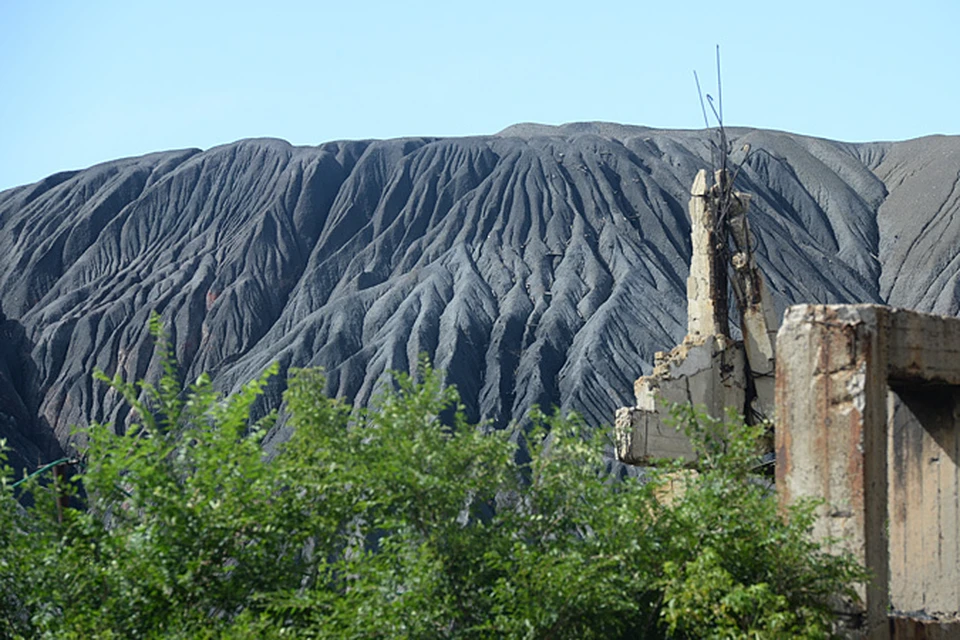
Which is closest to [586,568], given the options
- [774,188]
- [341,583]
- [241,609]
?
[341,583]

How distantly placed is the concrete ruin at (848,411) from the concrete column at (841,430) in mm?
10

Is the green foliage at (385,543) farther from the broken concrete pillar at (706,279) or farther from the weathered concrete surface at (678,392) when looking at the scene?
the broken concrete pillar at (706,279)

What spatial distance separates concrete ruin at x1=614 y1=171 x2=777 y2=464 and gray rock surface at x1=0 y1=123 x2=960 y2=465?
40221 mm

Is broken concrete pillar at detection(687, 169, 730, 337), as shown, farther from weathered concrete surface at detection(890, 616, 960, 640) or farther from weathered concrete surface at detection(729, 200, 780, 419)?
weathered concrete surface at detection(890, 616, 960, 640)

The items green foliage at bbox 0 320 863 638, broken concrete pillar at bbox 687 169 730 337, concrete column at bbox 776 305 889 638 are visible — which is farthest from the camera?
broken concrete pillar at bbox 687 169 730 337

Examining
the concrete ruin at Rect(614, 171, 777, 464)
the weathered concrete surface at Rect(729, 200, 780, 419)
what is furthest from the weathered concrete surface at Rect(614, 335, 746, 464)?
the weathered concrete surface at Rect(729, 200, 780, 419)

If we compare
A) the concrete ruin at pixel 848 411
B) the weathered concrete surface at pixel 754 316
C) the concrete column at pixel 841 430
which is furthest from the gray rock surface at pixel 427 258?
the concrete column at pixel 841 430

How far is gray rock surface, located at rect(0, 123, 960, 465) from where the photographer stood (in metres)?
63.8

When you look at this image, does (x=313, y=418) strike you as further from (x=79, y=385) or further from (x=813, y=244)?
(x=813, y=244)

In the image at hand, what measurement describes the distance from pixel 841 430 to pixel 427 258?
6427 centimetres

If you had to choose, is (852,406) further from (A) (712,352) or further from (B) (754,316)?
(B) (754,316)

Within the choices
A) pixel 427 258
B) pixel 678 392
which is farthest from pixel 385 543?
pixel 427 258

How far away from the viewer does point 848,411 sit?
1022 centimetres

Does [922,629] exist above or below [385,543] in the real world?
below
